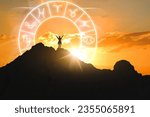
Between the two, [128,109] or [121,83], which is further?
[121,83]

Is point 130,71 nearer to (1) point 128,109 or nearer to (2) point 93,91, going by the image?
(2) point 93,91

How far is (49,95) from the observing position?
131ft

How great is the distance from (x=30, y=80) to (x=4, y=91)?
131 inches

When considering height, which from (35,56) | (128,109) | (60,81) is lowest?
(128,109)

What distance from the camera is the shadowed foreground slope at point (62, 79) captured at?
3884 centimetres

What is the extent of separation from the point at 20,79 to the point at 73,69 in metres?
5.67

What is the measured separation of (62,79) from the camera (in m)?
42.1

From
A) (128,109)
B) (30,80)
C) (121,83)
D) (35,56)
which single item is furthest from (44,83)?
(128,109)

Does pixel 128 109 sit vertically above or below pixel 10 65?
below

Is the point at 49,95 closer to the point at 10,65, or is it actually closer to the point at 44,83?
the point at 44,83

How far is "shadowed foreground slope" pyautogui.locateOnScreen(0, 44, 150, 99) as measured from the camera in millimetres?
38844

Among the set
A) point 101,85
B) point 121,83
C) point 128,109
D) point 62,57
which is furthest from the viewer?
point 121,83

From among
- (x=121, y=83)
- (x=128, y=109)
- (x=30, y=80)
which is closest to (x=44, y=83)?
(x=30, y=80)

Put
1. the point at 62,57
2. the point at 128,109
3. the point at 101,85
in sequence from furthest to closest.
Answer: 1. the point at 101,85
2. the point at 62,57
3. the point at 128,109
